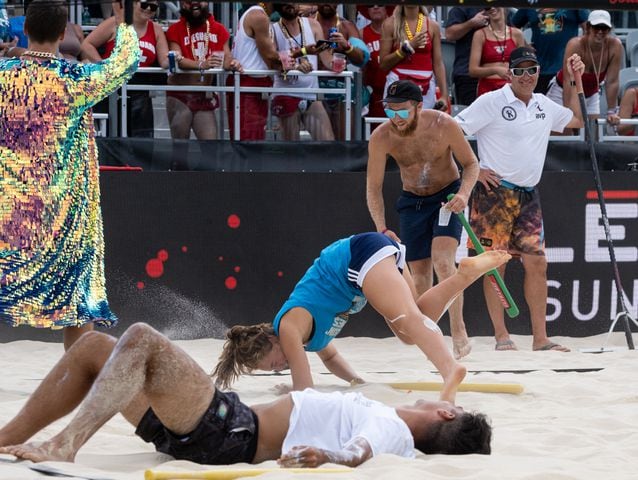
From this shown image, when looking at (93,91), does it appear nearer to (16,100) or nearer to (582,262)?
(16,100)

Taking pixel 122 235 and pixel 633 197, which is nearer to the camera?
pixel 122 235

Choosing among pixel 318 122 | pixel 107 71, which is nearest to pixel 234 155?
pixel 318 122

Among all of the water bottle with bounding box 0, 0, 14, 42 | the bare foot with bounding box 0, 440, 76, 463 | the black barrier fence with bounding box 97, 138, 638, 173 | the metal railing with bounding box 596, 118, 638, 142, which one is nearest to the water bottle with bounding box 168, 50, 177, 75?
the black barrier fence with bounding box 97, 138, 638, 173

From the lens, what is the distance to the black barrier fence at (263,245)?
900 cm

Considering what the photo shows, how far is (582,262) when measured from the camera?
9.62 meters

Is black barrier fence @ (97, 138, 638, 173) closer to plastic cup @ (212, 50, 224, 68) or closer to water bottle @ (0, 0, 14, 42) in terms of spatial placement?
plastic cup @ (212, 50, 224, 68)

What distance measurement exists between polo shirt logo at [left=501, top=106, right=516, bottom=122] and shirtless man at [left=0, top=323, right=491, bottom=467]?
4348mm

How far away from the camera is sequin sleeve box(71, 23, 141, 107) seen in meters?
6.11

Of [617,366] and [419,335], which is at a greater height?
[419,335]

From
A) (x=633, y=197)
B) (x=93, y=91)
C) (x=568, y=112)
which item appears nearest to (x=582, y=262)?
(x=633, y=197)

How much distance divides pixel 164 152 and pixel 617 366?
3.77 m

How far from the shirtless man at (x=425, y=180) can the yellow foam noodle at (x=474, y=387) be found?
1526 millimetres

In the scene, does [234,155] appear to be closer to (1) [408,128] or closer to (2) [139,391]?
(1) [408,128]

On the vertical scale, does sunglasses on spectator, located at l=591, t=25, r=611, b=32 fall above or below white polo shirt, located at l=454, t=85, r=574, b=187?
above
